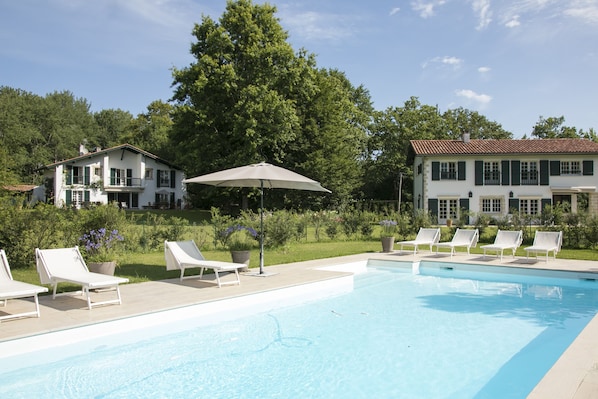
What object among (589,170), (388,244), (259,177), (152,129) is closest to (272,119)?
(388,244)

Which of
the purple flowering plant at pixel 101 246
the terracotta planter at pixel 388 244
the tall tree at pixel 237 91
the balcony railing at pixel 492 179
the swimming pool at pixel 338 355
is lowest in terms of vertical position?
the swimming pool at pixel 338 355

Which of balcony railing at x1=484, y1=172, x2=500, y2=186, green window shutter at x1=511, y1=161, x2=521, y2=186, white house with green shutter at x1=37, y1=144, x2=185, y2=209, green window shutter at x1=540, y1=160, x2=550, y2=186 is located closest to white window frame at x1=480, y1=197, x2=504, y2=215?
balcony railing at x1=484, y1=172, x2=500, y2=186

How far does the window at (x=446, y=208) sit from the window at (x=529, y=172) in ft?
16.0

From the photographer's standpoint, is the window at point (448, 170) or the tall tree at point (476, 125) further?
the tall tree at point (476, 125)

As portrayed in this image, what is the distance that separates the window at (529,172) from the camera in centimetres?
3145

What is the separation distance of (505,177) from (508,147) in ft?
6.79

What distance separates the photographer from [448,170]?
32.0 m

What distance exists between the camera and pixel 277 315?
7.44 m

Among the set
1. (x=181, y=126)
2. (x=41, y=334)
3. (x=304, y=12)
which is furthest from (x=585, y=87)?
(x=181, y=126)

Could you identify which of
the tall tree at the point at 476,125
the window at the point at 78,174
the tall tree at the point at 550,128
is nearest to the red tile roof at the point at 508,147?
the tall tree at the point at 476,125

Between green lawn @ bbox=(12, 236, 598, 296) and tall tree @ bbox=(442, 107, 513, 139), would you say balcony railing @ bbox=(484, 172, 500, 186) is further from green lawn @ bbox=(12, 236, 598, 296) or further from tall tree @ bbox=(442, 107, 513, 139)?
tall tree @ bbox=(442, 107, 513, 139)

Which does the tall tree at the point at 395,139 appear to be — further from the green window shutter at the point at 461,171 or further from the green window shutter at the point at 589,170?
the green window shutter at the point at 589,170

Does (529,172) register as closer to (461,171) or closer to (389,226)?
(461,171)

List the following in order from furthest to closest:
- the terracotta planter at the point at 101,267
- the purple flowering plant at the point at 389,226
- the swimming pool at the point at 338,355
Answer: the purple flowering plant at the point at 389,226
the terracotta planter at the point at 101,267
the swimming pool at the point at 338,355
